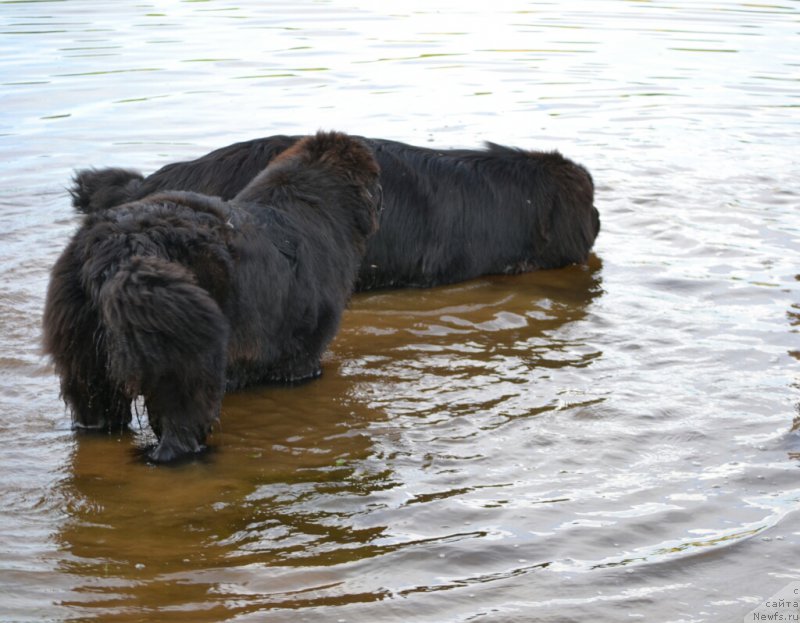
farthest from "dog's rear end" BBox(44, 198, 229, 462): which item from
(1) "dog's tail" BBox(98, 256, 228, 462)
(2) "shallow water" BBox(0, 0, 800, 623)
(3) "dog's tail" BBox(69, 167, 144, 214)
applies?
(3) "dog's tail" BBox(69, 167, 144, 214)

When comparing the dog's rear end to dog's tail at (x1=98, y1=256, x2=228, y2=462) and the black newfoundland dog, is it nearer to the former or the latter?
dog's tail at (x1=98, y1=256, x2=228, y2=462)

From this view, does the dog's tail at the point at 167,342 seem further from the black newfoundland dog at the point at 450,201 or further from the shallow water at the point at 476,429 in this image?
the black newfoundland dog at the point at 450,201

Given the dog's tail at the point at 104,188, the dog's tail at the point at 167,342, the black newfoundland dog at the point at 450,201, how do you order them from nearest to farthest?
the dog's tail at the point at 167,342 → the dog's tail at the point at 104,188 → the black newfoundland dog at the point at 450,201

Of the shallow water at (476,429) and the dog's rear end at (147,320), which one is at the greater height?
the dog's rear end at (147,320)

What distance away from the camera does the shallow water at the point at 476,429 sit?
415cm

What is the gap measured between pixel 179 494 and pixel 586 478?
1784 millimetres

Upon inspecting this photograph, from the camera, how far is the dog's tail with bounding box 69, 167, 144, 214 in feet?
23.6

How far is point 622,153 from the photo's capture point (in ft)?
36.4

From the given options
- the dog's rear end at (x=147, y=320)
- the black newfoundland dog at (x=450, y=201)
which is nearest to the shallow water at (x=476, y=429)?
the black newfoundland dog at (x=450, y=201)

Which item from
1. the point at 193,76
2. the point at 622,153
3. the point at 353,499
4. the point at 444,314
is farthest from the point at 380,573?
the point at 193,76

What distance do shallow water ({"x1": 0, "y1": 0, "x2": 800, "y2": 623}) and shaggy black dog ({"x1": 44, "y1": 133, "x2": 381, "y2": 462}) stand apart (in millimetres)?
253

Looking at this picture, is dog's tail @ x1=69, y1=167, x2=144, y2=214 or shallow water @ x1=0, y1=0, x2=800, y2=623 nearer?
shallow water @ x1=0, y1=0, x2=800, y2=623

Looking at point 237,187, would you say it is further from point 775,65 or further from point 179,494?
point 775,65

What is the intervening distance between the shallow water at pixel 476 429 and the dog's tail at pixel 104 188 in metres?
0.63
